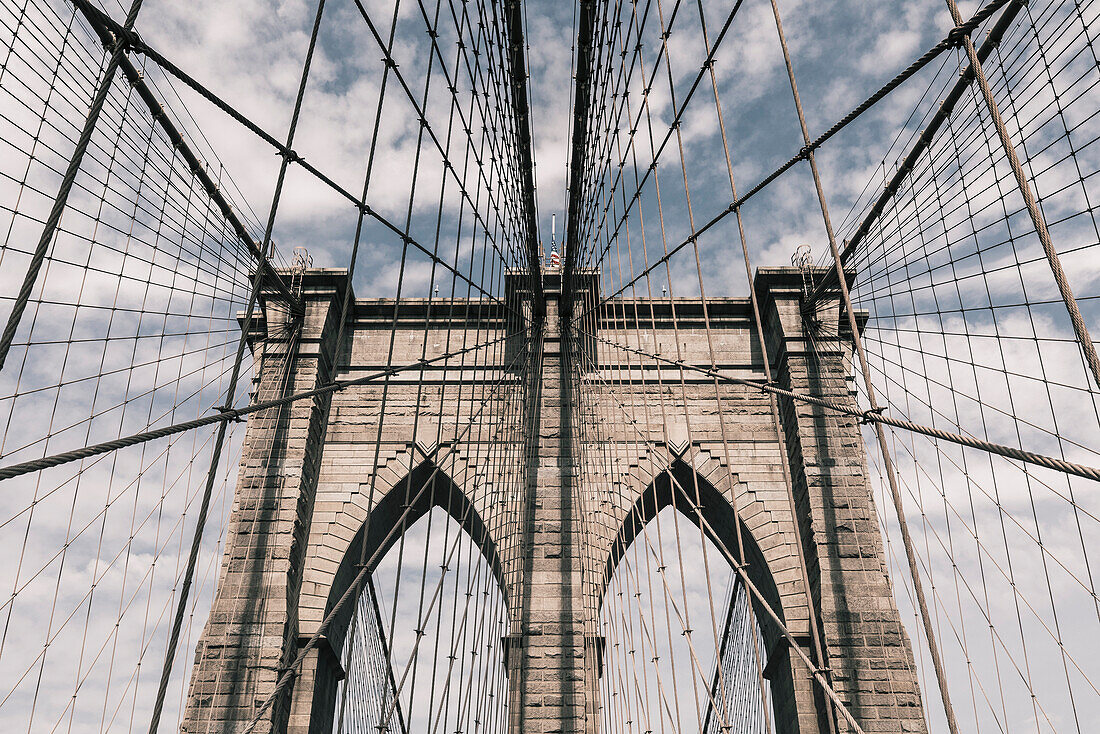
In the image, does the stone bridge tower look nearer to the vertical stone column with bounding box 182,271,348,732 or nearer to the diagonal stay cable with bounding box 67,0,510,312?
the vertical stone column with bounding box 182,271,348,732

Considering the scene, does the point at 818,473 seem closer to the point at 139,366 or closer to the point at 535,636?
the point at 535,636

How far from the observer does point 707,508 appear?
11.0m

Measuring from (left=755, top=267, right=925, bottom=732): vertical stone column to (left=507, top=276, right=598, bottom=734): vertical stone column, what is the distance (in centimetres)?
253

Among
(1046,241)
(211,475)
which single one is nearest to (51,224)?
(211,475)

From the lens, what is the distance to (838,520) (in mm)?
9391

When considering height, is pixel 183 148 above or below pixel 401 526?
above

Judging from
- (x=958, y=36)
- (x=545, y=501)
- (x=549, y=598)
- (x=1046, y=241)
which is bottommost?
(x=549, y=598)

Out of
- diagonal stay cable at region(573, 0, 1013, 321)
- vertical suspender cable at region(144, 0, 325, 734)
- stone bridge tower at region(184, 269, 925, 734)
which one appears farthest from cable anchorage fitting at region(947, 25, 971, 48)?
stone bridge tower at region(184, 269, 925, 734)

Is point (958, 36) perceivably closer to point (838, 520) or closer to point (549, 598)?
point (838, 520)

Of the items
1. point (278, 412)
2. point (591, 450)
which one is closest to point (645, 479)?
point (591, 450)

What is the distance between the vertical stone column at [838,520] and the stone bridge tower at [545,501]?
22 millimetres

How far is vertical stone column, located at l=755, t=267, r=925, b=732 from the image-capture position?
340 inches

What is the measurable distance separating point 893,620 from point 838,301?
3881 millimetres

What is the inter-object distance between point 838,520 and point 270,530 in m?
6.51
